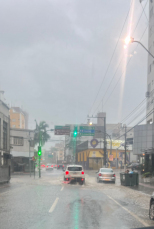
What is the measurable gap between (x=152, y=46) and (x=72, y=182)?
106 feet

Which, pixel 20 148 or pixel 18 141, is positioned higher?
pixel 18 141

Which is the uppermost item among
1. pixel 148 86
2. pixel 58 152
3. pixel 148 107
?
pixel 148 86

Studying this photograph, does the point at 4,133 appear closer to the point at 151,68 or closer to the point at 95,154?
the point at 151,68

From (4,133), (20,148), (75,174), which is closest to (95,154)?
(20,148)

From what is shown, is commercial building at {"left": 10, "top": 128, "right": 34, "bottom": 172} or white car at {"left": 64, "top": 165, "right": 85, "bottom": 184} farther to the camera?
commercial building at {"left": 10, "top": 128, "right": 34, "bottom": 172}

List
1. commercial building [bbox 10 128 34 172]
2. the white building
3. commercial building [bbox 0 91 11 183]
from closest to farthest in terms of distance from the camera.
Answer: commercial building [bbox 0 91 11 183]
the white building
commercial building [bbox 10 128 34 172]

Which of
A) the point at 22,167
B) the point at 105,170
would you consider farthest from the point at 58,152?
the point at 105,170

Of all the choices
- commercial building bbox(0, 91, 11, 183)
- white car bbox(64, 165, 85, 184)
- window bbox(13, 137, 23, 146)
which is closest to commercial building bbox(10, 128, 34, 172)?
window bbox(13, 137, 23, 146)

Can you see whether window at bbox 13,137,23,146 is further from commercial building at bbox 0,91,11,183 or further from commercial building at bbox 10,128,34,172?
commercial building at bbox 0,91,11,183

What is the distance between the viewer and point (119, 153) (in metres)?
74.4

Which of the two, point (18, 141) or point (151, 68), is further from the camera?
point (18, 141)

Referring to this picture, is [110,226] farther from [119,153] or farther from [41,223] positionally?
[119,153]

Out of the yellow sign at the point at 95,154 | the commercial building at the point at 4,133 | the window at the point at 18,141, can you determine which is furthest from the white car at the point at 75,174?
the yellow sign at the point at 95,154

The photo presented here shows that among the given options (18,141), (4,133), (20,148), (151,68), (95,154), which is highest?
(151,68)
